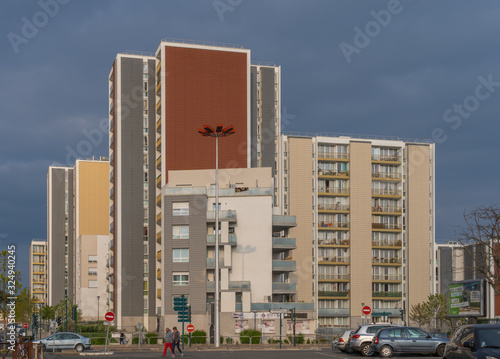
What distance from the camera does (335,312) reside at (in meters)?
106

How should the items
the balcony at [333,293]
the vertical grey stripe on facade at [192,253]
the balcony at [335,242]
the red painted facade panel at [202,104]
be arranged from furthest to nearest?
the balcony at [335,242]
the balcony at [333,293]
the red painted facade panel at [202,104]
the vertical grey stripe on facade at [192,253]

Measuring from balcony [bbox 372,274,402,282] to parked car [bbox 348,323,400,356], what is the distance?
230 ft

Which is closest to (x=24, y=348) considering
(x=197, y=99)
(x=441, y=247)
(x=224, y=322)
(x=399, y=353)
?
(x=399, y=353)

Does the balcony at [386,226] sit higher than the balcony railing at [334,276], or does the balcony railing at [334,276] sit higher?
the balcony at [386,226]

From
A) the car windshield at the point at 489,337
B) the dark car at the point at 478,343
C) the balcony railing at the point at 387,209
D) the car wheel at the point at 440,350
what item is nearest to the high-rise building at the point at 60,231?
the balcony railing at the point at 387,209

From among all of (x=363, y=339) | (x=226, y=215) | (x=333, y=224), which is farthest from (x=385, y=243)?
(x=363, y=339)

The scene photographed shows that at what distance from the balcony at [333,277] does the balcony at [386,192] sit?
12.7 metres

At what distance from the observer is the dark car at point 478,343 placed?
18500mm

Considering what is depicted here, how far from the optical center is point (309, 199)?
108 m

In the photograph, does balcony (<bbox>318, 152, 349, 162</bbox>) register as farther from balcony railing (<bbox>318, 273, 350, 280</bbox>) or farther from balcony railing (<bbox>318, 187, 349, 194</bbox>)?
balcony railing (<bbox>318, 273, 350, 280</bbox>)

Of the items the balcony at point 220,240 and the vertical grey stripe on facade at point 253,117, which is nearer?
the balcony at point 220,240

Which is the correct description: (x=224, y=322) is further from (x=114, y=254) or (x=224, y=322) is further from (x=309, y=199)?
(x=309, y=199)

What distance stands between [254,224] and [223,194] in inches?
177

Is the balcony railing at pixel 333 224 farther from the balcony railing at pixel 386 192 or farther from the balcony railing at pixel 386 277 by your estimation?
the balcony railing at pixel 386 277
